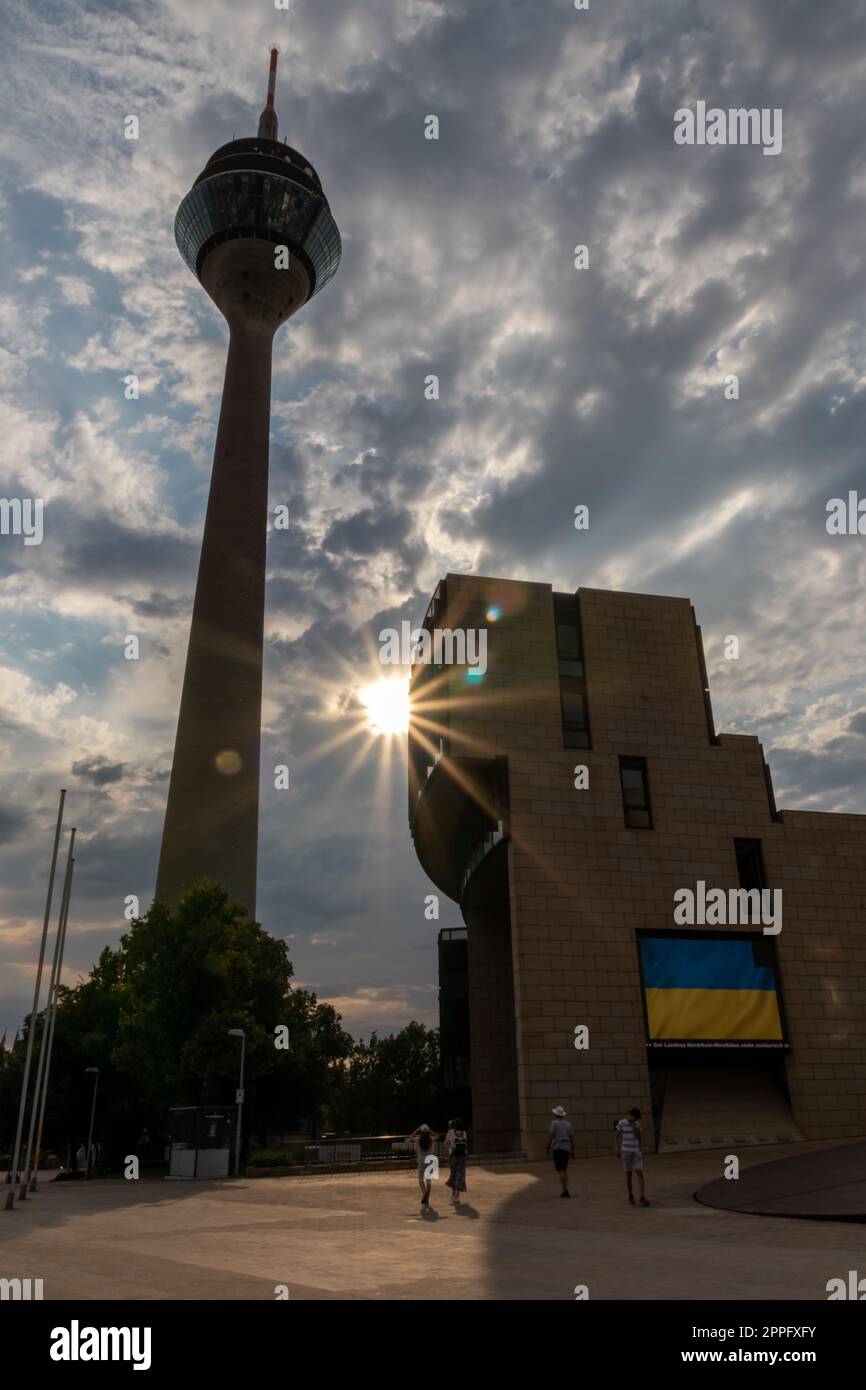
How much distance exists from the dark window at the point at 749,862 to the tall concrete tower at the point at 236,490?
33.8 metres

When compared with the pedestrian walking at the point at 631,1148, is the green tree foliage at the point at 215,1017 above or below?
above

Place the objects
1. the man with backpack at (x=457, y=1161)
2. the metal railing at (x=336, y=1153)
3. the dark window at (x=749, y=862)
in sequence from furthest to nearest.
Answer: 1. the dark window at (x=749, y=862)
2. the metal railing at (x=336, y=1153)
3. the man with backpack at (x=457, y=1161)

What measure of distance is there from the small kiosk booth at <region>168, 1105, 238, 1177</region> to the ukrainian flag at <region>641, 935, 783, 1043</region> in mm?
17943

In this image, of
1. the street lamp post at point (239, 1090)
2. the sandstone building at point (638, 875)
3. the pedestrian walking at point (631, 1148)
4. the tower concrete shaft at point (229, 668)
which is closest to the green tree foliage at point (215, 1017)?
the street lamp post at point (239, 1090)

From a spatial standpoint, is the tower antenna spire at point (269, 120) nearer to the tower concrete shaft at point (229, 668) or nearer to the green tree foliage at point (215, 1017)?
the tower concrete shaft at point (229, 668)

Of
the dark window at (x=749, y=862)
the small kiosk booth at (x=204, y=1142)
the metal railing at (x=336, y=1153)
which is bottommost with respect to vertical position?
the metal railing at (x=336, y=1153)

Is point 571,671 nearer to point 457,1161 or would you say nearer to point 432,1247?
point 457,1161

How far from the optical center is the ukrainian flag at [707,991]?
4034 centimetres

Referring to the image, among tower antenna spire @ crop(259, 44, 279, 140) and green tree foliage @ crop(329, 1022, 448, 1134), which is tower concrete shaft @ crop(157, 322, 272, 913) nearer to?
tower antenna spire @ crop(259, 44, 279, 140)

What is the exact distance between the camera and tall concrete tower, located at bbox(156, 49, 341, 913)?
6381 centimetres

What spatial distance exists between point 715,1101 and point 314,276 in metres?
77.4

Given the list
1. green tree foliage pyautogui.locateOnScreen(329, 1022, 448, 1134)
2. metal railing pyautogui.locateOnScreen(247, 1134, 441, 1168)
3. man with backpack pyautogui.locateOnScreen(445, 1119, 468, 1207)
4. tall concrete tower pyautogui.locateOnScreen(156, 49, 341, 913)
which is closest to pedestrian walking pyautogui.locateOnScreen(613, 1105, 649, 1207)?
man with backpack pyautogui.locateOnScreen(445, 1119, 468, 1207)

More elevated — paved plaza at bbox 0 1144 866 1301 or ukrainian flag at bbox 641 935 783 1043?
ukrainian flag at bbox 641 935 783 1043

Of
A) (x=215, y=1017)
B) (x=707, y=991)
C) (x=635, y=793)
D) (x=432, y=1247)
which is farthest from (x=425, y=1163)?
(x=635, y=793)
